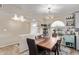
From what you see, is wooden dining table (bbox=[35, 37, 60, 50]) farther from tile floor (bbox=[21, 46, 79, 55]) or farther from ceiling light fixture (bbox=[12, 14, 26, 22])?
ceiling light fixture (bbox=[12, 14, 26, 22])

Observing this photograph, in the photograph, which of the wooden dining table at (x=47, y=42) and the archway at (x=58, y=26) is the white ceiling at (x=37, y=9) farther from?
the wooden dining table at (x=47, y=42)

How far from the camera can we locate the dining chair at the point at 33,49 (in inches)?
78.3

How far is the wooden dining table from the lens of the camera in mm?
1985

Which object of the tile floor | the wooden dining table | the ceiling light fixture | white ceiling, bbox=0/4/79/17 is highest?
white ceiling, bbox=0/4/79/17

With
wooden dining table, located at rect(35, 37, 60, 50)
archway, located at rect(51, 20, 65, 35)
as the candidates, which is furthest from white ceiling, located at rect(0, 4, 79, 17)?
wooden dining table, located at rect(35, 37, 60, 50)

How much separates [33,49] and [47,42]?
0.29m

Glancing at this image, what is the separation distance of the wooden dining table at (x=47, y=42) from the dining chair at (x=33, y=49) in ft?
0.24

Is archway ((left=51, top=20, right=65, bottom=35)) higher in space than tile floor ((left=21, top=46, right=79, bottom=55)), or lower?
higher

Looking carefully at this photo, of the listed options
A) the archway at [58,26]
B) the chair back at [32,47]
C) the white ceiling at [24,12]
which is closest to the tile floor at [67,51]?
the chair back at [32,47]

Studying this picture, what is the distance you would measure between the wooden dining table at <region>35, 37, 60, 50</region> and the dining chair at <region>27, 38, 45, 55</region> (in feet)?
0.24

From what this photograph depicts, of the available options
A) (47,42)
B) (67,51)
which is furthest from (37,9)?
(67,51)

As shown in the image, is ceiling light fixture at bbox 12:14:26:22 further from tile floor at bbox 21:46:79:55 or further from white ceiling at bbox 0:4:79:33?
tile floor at bbox 21:46:79:55

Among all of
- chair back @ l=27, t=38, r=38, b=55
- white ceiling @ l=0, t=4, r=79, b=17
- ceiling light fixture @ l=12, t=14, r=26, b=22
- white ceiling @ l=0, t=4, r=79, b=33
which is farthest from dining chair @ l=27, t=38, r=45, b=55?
white ceiling @ l=0, t=4, r=79, b=17

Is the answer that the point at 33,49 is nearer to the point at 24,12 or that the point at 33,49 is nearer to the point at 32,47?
the point at 32,47
